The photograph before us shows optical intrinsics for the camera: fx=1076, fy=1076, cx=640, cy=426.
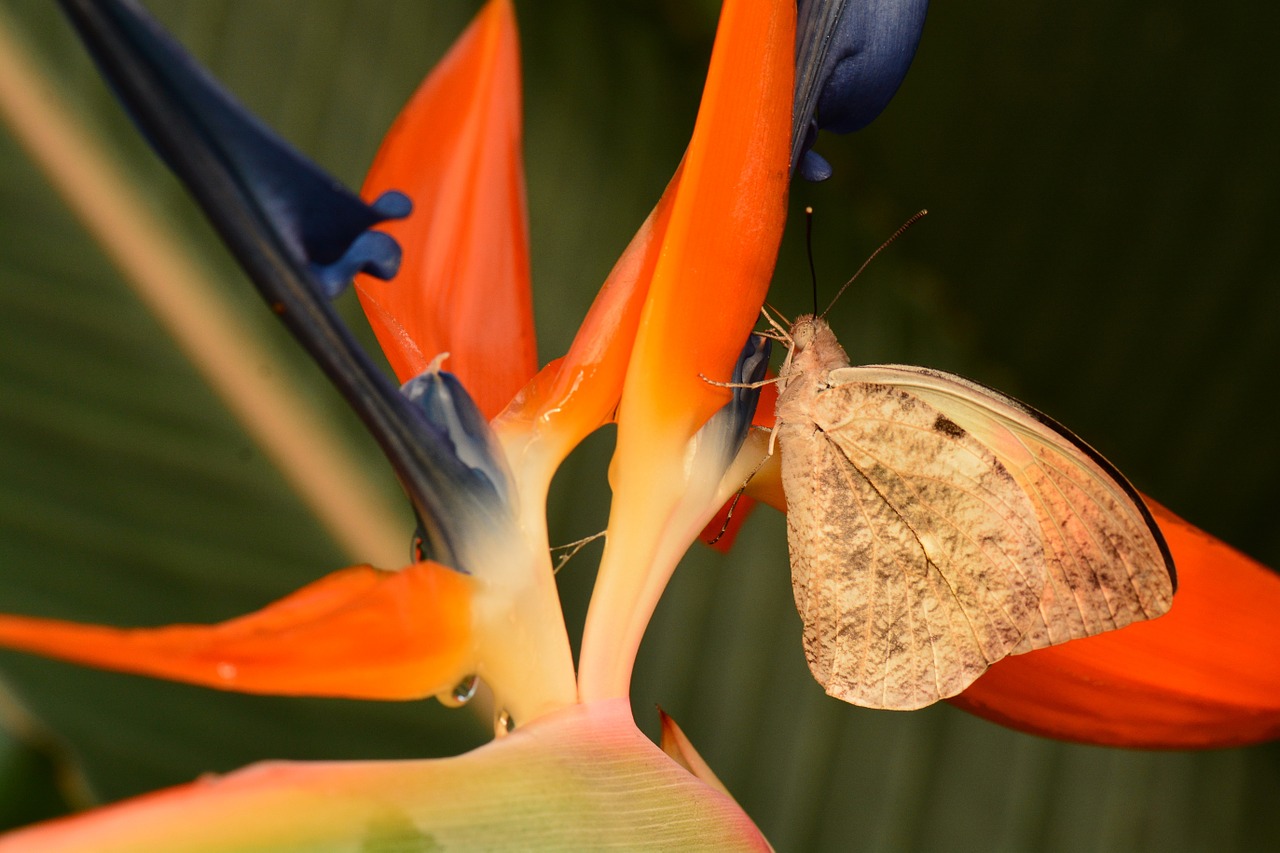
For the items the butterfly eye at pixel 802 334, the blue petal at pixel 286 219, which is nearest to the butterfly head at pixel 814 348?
the butterfly eye at pixel 802 334

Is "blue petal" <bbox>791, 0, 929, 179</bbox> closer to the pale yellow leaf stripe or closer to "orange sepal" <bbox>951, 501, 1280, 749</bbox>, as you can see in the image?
"orange sepal" <bbox>951, 501, 1280, 749</bbox>

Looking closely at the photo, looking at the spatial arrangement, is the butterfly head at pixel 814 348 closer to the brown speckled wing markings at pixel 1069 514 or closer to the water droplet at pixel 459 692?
the brown speckled wing markings at pixel 1069 514

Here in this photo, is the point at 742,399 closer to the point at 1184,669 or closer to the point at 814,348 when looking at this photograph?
the point at 814,348

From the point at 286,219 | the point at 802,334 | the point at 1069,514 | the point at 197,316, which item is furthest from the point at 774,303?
the point at 286,219

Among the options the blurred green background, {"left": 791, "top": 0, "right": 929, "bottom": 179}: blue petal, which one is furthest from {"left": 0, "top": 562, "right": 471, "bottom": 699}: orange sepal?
the blurred green background

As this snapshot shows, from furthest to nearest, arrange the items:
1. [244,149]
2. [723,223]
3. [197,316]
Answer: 1. [197,316]
2. [723,223]
3. [244,149]

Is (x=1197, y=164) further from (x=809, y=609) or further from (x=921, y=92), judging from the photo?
(x=809, y=609)

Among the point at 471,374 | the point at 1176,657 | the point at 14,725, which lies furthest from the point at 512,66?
the point at 14,725
